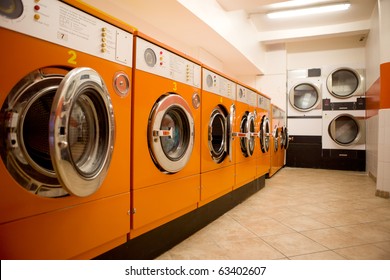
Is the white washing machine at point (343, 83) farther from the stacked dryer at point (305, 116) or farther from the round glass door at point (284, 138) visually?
the round glass door at point (284, 138)

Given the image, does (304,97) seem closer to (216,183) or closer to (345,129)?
(345,129)

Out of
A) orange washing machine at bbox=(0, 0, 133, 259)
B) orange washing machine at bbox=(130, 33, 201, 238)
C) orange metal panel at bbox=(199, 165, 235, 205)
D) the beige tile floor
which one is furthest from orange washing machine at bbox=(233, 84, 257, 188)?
orange washing machine at bbox=(0, 0, 133, 259)

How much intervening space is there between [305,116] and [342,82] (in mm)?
1057

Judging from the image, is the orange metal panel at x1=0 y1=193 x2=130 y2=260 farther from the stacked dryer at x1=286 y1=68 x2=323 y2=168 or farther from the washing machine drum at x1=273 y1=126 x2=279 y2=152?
the stacked dryer at x1=286 y1=68 x2=323 y2=168

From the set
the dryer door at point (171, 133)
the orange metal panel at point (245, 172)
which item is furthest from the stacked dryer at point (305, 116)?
the dryer door at point (171, 133)

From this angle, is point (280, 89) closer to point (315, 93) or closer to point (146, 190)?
point (315, 93)

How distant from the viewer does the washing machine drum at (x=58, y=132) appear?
33.1 inches

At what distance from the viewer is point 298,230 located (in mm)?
2148

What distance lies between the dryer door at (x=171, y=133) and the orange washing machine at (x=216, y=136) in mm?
256

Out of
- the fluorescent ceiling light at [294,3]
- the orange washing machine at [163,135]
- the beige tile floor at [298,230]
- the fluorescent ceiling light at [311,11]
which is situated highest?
the fluorescent ceiling light at [294,3]

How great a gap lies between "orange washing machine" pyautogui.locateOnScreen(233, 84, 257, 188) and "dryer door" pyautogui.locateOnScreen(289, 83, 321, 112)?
3402 millimetres

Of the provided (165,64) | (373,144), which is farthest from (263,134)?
(165,64)

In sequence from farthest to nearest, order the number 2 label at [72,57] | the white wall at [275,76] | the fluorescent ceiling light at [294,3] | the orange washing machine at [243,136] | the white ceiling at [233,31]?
the white wall at [275,76] < the fluorescent ceiling light at [294,3] < the white ceiling at [233,31] < the orange washing machine at [243,136] < the number 2 label at [72,57]
